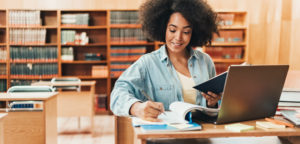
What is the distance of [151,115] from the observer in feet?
3.70

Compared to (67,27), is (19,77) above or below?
below

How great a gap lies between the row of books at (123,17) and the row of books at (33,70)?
56.1 inches

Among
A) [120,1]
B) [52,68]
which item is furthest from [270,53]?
[52,68]

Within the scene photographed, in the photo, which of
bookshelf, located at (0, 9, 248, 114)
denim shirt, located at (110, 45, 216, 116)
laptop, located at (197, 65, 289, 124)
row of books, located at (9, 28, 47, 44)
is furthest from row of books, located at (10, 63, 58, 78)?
laptop, located at (197, 65, 289, 124)

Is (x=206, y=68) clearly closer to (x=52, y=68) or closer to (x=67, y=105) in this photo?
(x=67, y=105)

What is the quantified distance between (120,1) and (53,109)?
11.2 ft

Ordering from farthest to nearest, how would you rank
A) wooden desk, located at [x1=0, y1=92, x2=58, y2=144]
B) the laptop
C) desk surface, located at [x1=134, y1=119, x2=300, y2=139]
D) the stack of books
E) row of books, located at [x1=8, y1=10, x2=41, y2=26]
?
row of books, located at [x1=8, y1=10, x2=41, y2=26]
wooden desk, located at [x1=0, y1=92, x2=58, y2=144]
the stack of books
the laptop
desk surface, located at [x1=134, y1=119, x2=300, y2=139]

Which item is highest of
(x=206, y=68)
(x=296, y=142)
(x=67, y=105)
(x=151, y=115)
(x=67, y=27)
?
(x=67, y=27)

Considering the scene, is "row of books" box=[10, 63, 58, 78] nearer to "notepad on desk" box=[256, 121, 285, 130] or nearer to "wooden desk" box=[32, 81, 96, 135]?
"wooden desk" box=[32, 81, 96, 135]

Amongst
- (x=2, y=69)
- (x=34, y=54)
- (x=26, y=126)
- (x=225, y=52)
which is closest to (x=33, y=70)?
(x=34, y=54)

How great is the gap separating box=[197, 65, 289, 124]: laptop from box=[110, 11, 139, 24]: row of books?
4.62 metres

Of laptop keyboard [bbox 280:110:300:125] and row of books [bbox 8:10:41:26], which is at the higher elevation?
row of books [bbox 8:10:41:26]

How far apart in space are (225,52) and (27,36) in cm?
383

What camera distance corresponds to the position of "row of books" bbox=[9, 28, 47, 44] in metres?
5.62
